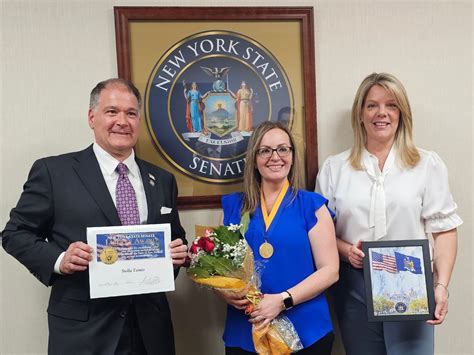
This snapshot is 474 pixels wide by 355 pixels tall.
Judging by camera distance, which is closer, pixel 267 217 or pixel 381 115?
pixel 267 217

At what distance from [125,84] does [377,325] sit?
4.80 feet

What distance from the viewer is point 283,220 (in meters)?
1.92

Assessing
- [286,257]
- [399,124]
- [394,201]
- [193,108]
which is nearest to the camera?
[286,257]

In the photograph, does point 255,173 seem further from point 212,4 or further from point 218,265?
point 212,4

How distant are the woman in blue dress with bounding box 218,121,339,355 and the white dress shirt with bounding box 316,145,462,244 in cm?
17

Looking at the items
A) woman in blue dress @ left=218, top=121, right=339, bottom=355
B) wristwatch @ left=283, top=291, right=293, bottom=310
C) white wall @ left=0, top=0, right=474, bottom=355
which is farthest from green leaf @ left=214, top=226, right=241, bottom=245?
white wall @ left=0, top=0, right=474, bottom=355

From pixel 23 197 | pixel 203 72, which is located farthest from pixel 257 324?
pixel 203 72

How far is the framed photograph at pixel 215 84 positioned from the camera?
229 cm

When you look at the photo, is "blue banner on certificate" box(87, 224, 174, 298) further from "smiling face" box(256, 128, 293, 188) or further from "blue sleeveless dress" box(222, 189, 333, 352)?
"smiling face" box(256, 128, 293, 188)

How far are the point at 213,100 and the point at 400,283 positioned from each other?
1.22m

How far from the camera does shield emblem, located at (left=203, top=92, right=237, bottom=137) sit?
7.69 ft

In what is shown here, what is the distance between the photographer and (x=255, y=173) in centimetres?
207

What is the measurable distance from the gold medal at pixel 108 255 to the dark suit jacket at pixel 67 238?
0.13 meters

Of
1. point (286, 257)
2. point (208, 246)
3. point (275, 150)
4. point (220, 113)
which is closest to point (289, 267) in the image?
point (286, 257)
